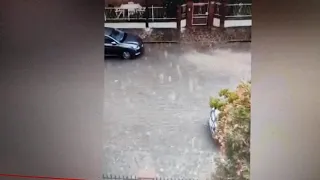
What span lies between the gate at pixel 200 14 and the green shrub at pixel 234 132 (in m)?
0.50

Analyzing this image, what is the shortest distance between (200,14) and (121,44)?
60cm

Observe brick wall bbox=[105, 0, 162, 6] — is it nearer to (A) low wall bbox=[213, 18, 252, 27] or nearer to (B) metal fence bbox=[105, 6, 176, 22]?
(B) metal fence bbox=[105, 6, 176, 22]

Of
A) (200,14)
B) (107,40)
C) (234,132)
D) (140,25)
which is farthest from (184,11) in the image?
(234,132)

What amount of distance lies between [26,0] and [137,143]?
137 cm

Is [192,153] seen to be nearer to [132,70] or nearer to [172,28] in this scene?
[132,70]

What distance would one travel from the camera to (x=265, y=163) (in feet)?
8.21

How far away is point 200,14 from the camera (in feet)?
8.56

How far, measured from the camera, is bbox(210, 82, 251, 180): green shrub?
2.53m

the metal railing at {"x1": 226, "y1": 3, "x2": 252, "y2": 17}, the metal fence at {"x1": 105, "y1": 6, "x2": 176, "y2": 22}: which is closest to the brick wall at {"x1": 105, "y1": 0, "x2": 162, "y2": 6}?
the metal fence at {"x1": 105, "y1": 6, "x2": 176, "y2": 22}

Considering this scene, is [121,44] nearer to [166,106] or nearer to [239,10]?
[166,106]

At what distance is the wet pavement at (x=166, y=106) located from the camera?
8.49 feet

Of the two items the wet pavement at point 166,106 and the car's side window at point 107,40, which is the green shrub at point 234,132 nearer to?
the wet pavement at point 166,106

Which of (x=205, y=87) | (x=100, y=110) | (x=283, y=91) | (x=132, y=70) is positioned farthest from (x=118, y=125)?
(x=283, y=91)

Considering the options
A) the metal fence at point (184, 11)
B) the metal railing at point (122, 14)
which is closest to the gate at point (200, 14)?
the metal fence at point (184, 11)
